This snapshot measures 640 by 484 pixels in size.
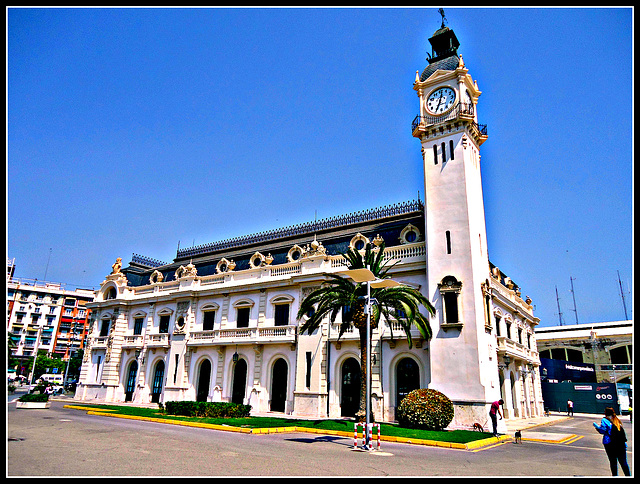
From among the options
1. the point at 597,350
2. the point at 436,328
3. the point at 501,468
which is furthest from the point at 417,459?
the point at 597,350

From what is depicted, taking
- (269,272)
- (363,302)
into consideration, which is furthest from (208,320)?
(363,302)

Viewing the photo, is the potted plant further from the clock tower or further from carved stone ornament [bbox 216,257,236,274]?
the clock tower

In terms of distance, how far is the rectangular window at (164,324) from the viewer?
40.8 metres

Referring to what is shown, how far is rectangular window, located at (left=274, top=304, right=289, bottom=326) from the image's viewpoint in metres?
33.8

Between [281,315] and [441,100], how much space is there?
1919cm

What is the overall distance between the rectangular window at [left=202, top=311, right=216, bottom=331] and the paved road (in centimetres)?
1866

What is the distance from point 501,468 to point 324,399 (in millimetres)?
17817

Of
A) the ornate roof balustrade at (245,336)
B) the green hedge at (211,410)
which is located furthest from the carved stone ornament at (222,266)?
the green hedge at (211,410)

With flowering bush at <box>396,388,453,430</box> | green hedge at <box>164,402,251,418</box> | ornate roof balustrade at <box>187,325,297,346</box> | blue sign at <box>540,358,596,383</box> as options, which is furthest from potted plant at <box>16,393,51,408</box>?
blue sign at <box>540,358,596,383</box>

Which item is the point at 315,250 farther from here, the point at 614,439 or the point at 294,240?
the point at 614,439

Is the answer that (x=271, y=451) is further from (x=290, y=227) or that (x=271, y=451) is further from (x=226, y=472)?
(x=290, y=227)

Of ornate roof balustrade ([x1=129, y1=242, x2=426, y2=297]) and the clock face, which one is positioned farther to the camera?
the clock face

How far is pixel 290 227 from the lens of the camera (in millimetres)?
39438

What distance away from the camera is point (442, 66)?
32.1 metres
